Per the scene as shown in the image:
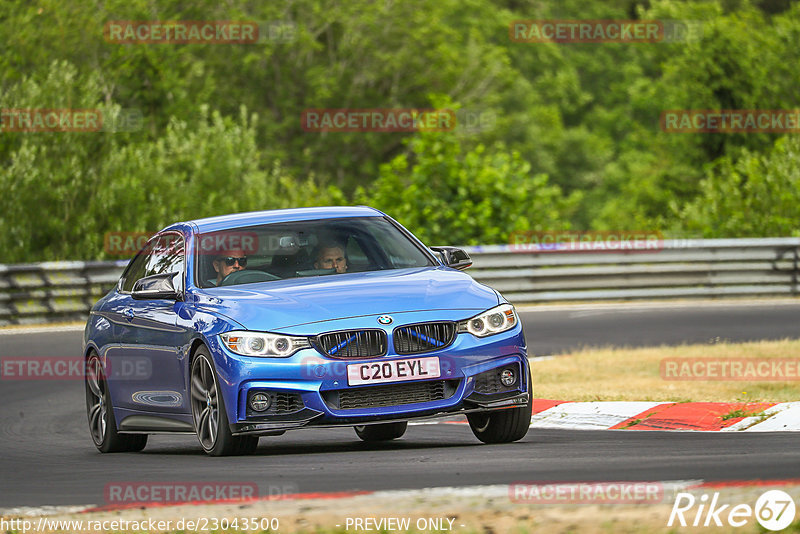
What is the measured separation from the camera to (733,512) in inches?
220

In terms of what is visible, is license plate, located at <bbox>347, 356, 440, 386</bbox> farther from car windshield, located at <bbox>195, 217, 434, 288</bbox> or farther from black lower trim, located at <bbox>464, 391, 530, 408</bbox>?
car windshield, located at <bbox>195, 217, 434, 288</bbox>

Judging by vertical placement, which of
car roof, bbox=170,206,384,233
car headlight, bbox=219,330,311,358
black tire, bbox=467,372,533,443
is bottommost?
black tire, bbox=467,372,533,443

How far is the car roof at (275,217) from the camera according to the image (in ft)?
32.1

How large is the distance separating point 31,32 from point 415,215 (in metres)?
9.65

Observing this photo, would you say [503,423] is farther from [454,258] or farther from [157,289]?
[157,289]

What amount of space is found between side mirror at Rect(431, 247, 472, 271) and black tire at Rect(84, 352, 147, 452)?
8.19ft

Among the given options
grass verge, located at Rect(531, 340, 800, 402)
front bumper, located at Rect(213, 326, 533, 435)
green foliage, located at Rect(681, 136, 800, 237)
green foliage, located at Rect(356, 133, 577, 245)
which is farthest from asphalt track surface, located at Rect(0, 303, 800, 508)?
green foliage, located at Rect(681, 136, 800, 237)

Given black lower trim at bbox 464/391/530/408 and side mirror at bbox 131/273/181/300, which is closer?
black lower trim at bbox 464/391/530/408

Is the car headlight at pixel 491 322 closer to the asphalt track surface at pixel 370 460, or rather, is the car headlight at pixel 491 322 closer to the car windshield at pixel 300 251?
the asphalt track surface at pixel 370 460

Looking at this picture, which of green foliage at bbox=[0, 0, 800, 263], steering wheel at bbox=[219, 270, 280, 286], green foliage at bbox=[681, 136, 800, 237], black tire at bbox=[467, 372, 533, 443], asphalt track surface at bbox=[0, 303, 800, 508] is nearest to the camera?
asphalt track surface at bbox=[0, 303, 800, 508]

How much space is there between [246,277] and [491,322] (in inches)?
64.6

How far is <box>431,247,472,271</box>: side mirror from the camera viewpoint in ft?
32.5

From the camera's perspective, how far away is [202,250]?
960 centimetres

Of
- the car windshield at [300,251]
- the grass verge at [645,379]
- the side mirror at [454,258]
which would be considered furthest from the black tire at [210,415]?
the grass verge at [645,379]
